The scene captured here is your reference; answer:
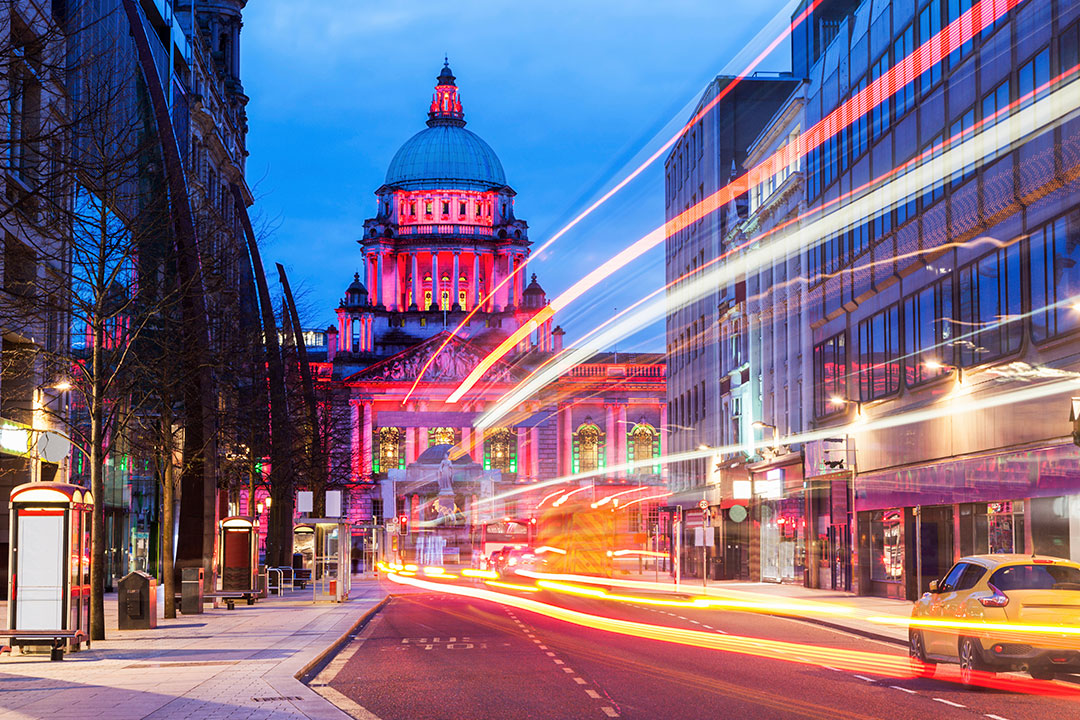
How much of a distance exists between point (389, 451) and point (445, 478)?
18.3 m

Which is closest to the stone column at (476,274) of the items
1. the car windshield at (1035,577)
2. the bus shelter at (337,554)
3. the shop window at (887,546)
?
the bus shelter at (337,554)

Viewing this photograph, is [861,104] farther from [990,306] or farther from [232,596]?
[232,596]

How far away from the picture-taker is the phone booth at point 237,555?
42188 millimetres

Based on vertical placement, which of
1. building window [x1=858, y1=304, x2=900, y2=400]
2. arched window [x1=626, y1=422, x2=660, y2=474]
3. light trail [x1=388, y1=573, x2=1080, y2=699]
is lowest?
light trail [x1=388, y1=573, x2=1080, y2=699]

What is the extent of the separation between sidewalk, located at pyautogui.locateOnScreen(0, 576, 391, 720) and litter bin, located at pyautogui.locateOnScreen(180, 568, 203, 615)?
8.09 ft

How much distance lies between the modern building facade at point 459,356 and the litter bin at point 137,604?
9615 centimetres

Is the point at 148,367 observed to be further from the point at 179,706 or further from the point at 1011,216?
the point at 1011,216

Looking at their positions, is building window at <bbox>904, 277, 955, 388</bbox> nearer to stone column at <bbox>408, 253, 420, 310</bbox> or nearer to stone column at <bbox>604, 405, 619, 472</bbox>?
stone column at <bbox>604, 405, 619, 472</bbox>

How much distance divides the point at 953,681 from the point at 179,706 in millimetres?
9543

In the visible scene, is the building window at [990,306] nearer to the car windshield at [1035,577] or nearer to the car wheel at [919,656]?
the car wheel at [919,656]

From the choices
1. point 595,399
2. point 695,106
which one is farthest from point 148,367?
point 595,399

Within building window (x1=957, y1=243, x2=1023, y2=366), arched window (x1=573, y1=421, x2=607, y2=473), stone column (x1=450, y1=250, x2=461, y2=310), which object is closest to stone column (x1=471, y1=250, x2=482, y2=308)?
stone column (x1=450, y1=250, x2=461, y2=310)

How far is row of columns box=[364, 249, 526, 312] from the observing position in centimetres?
16088

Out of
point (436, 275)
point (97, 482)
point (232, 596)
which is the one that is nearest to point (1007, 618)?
point (97, 482)
